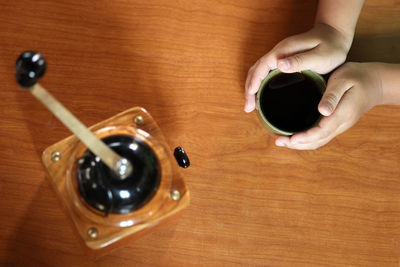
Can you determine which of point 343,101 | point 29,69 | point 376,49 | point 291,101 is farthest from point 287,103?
point 29,69

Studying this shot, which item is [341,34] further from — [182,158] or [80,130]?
[80,130]

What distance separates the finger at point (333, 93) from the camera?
1.67 feet

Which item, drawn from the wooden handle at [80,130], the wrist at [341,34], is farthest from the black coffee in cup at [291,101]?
the wooden handle at [80,130]

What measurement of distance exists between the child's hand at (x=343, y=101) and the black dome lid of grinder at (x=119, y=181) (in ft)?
0.67

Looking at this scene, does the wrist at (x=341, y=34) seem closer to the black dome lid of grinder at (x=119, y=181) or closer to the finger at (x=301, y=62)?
the finger at (x=301, y=62)

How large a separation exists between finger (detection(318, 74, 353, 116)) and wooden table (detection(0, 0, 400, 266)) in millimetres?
69

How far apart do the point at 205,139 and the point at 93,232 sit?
223 millimetres

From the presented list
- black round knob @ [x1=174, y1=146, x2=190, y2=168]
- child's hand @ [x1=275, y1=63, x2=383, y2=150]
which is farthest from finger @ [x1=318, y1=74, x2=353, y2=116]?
black round knob @ [x1=174, y1=146, x2=190, y2=168]

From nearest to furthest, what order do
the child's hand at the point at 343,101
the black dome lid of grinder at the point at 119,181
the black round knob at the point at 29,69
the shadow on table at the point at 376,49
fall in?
the black round knob at the point at 29,69
the black dome lid of grinder at the point at 119,181
the child's hand at the point at 343,101
the shadow on table at the point at 376,49

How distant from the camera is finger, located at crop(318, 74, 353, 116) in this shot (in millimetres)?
510

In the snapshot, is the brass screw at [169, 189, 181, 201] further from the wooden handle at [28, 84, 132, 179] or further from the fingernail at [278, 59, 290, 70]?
the fingernail at [278, 59, 290, 70]

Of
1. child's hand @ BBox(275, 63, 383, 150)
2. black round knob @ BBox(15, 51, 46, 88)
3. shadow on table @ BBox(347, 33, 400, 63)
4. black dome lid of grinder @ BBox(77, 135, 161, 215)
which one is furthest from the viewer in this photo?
shadow on table @ BBox(347, 33, 400, 63)

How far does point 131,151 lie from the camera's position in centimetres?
43

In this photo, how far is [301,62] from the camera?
1.79 feet
